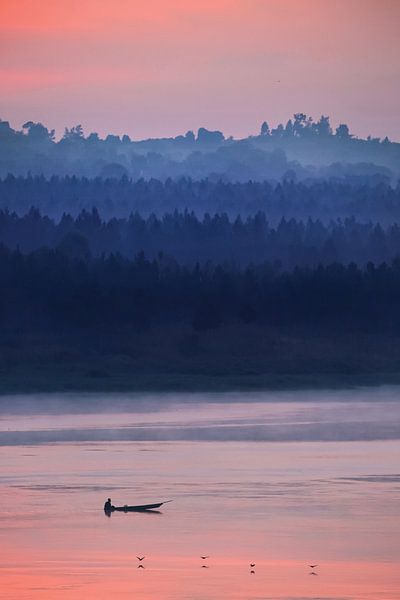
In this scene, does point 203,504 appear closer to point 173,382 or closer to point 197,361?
point 173,382

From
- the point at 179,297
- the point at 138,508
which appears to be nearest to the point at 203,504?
the point at 138,508

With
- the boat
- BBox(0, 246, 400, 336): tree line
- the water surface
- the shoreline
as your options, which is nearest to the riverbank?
the shoreline

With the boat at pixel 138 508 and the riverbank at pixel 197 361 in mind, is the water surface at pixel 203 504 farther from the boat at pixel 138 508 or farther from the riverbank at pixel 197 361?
the riverbank at pixel 197 361

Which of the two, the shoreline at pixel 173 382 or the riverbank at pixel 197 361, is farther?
the riverbank at pixel 197 361

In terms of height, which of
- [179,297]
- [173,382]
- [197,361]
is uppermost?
[179,297]

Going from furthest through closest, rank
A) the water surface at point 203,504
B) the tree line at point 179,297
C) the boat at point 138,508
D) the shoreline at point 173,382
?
1. the tree line at point 179,297
2. the shoreline at point 173,382
3. the boat at point 138,508
4. the water surface at point 203,504

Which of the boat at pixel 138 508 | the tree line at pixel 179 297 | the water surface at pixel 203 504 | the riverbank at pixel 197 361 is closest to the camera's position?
the water surface at pixel 203 504

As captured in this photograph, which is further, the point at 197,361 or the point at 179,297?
the point at 179,297

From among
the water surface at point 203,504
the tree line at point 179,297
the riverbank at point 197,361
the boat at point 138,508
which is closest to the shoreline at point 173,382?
the riverbank at point 197,361

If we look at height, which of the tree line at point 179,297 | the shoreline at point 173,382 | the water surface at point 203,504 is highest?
the tree line at point 179,297

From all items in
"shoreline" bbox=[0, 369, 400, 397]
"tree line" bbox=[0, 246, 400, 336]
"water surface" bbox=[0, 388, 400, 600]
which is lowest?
→ "water surface" bbox=[0, 388, 400, 600]

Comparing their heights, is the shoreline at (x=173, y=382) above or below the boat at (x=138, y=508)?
above

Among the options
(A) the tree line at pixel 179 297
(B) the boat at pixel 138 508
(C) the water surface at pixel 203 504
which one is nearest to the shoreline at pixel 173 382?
(A) the tree line at pixel 179 297

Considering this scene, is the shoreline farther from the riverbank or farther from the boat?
the boat
